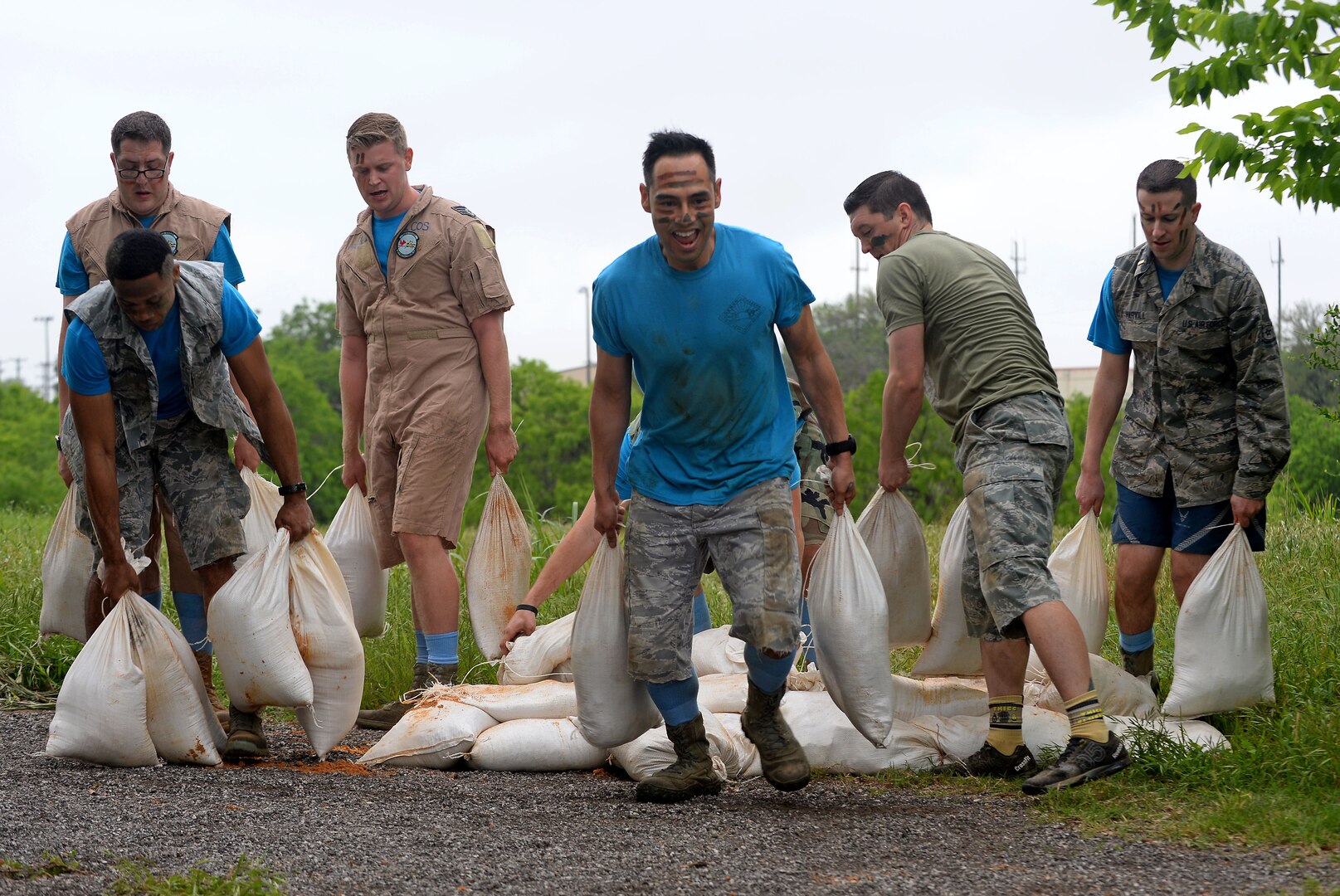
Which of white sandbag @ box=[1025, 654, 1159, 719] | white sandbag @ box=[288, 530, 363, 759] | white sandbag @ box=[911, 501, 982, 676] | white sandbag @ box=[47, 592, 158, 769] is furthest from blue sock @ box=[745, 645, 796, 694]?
white sandbag @ box=[47, 592, 158, 769]

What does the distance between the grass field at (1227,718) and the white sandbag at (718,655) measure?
33.5 inches

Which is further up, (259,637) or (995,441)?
(995,441)

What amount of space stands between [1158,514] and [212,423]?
10.1 ft

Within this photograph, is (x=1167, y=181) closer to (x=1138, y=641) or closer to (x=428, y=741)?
→ (x=1138, y=641)

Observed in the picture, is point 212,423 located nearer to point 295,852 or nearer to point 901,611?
point 295,852

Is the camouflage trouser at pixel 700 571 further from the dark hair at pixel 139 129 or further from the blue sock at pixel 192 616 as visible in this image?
the dark hair at pixel 139 129

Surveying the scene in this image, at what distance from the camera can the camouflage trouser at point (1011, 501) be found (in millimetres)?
3988

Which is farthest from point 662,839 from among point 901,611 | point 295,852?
point 901,611

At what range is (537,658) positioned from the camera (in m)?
5.23

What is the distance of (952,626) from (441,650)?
1894 mm

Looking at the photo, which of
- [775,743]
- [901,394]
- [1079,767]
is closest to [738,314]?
[901,394]

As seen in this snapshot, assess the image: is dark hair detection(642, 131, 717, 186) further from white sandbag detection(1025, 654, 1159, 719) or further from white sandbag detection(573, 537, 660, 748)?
white sandbag detection(1025, 654, 1159, 719)

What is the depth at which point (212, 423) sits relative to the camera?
441 cm

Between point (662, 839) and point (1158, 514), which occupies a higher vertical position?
point (1158, 514)
